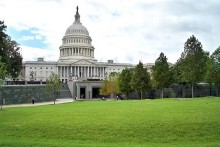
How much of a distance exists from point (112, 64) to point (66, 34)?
28.5 meters

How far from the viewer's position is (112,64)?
17650cm

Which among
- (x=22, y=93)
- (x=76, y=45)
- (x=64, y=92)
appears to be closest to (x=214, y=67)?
(x=22, y=93)

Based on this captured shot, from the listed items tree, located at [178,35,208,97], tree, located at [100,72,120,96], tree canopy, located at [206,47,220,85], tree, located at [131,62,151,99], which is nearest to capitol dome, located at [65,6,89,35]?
tree, located at [100,72,120,96]

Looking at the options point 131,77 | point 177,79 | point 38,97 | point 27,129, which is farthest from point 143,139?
point 177,79

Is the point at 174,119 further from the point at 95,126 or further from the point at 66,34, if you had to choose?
the point at 66,34

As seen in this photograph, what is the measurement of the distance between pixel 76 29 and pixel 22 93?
386 feet

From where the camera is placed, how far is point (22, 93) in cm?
5828

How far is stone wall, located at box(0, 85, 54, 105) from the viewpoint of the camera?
174 feet

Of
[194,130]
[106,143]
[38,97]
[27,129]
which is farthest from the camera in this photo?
[38,97]

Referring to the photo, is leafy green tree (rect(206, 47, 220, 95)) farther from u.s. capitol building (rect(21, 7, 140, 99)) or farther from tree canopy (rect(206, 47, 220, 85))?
u.s. capitol building (rect(21, 7, 140, 99))

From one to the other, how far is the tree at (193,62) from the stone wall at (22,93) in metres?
28.9

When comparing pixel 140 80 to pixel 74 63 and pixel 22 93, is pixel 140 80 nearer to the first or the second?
pixel 22 93

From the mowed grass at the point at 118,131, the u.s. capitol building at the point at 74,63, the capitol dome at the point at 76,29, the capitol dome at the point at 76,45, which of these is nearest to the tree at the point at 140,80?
the mowed grass at the point at 118,131

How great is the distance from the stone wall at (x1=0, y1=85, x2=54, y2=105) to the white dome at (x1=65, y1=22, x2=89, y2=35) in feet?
345
